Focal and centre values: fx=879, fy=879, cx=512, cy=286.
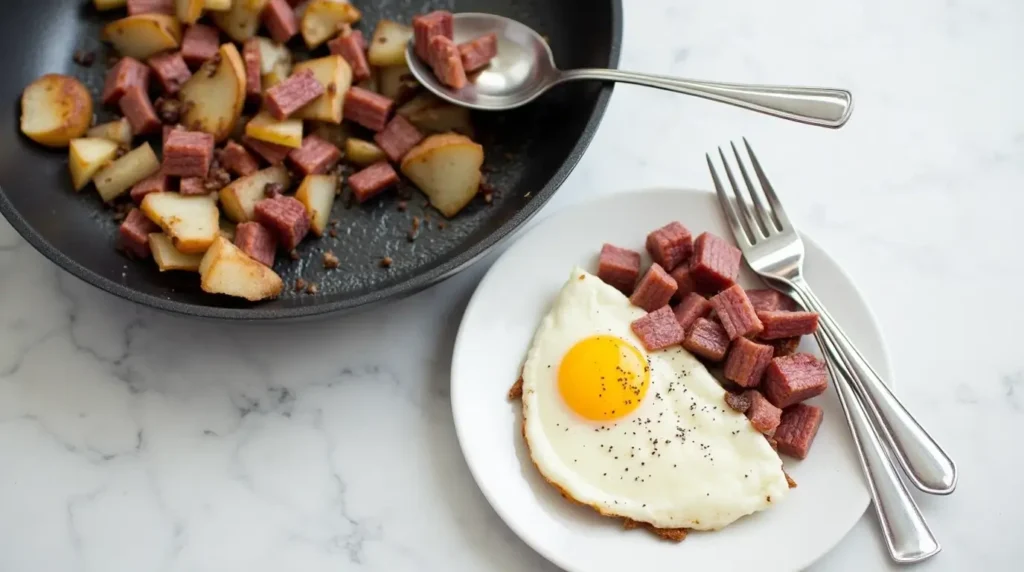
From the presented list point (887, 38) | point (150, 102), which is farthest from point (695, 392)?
point (150, 102)

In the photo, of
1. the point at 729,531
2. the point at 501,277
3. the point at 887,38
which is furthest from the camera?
the point at 887,38

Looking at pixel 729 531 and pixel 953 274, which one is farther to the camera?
pixel 953 274

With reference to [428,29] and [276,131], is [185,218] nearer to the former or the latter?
[276,131]

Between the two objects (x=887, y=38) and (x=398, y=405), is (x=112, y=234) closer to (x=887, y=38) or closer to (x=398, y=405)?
(x=398, y=405)

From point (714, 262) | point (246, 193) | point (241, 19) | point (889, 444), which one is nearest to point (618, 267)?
point (714, 262)

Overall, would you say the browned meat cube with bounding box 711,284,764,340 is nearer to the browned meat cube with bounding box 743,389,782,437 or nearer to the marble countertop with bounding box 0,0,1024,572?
Answer: the browned meat cube with bounding box 743,389,782,437

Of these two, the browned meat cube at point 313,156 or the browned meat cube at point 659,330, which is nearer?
the browned meat cube at point 659,330

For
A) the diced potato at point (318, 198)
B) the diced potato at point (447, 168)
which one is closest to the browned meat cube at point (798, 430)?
the diced potato at point (447, 168)

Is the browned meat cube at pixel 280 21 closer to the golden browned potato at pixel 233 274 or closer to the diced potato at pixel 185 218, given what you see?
the diced potato at pixel 185 218
